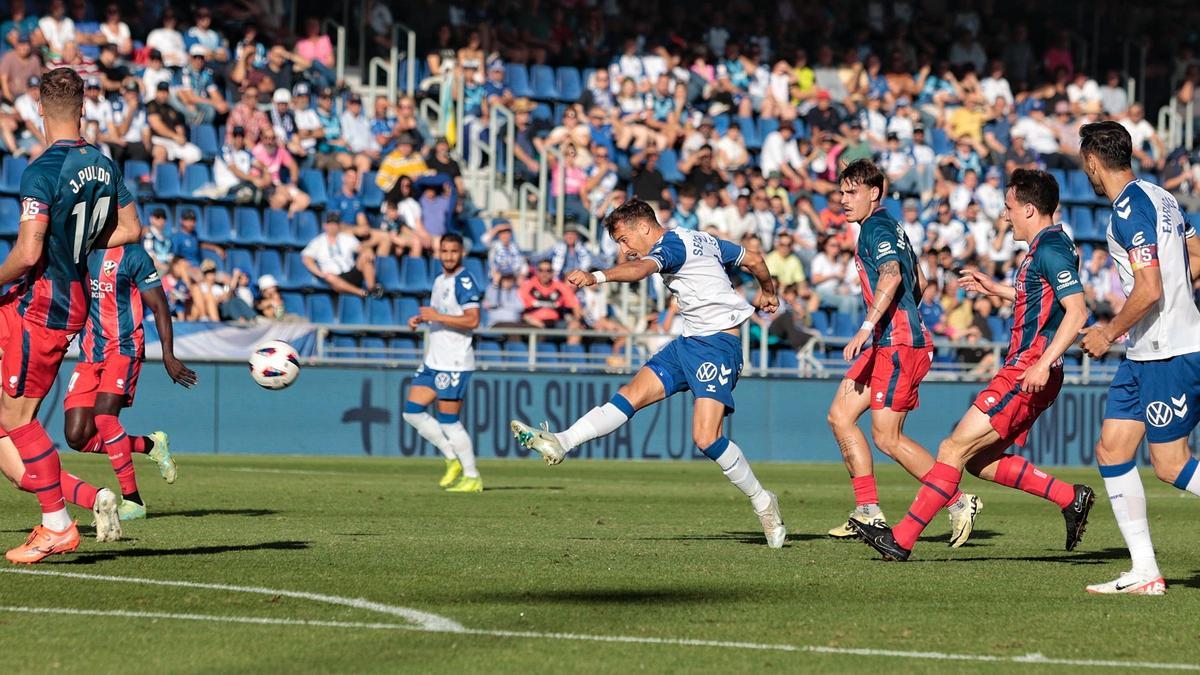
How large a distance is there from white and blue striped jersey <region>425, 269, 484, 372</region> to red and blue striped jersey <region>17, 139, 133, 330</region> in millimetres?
7642

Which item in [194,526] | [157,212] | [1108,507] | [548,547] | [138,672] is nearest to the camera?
[138,672]

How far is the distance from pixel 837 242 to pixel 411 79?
7.37 metres

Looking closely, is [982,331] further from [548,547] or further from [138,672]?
[138,672]

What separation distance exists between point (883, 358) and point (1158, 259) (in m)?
3.09

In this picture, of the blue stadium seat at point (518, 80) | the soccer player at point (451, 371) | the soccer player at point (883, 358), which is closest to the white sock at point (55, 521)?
the soccer player at point (883, 358)

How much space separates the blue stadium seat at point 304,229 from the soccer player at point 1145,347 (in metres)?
17.2

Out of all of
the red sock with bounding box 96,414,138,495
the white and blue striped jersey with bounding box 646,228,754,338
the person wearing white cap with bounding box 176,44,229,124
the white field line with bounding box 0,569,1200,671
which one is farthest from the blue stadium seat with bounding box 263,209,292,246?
the white field line with bounding box 0,569,1200,671

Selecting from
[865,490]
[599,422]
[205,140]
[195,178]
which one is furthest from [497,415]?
[599,422]

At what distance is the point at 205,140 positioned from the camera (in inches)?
971

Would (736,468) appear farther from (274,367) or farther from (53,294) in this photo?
(274,367)

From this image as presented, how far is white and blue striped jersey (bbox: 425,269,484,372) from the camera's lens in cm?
1625

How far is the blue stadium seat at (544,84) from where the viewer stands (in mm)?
28797

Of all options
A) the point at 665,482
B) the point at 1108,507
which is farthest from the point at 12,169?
the point at 1108,507

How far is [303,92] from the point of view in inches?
1003
